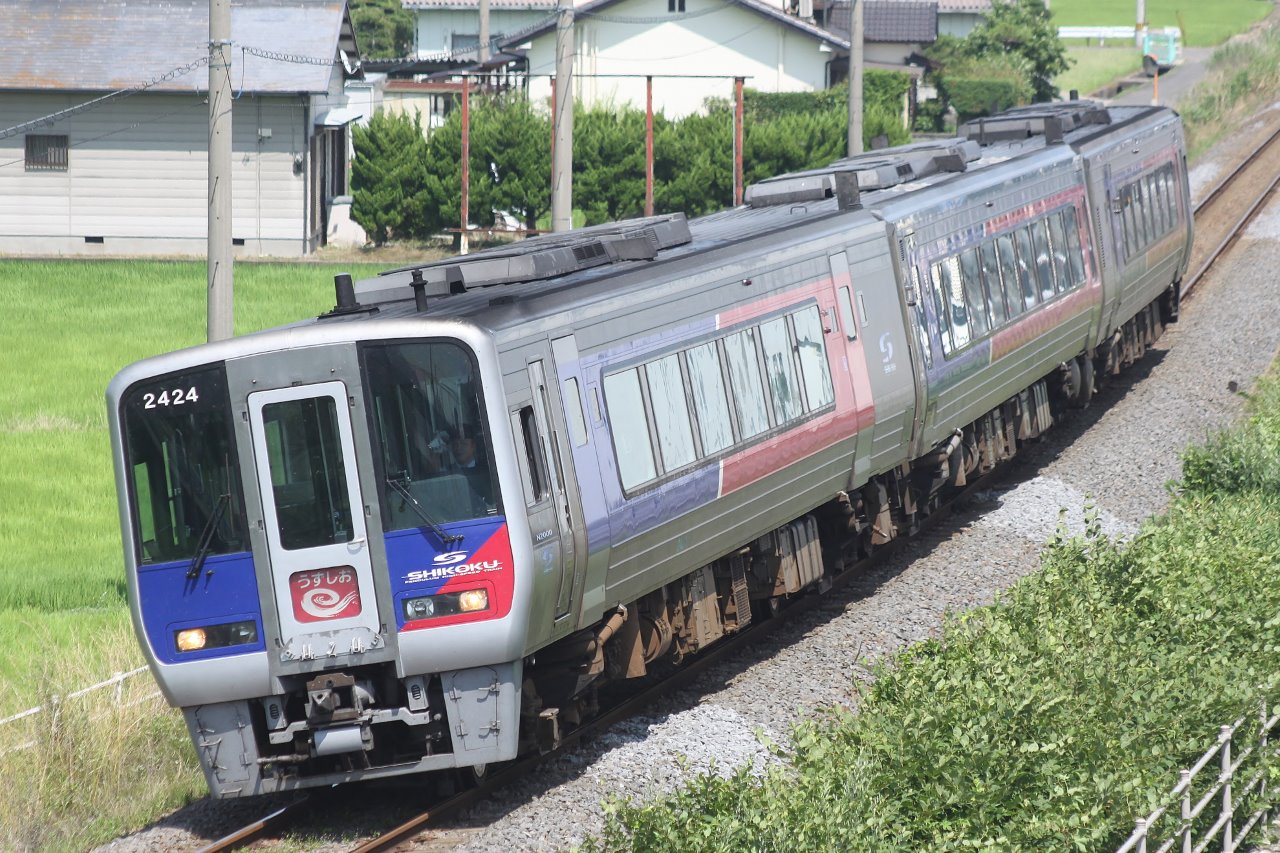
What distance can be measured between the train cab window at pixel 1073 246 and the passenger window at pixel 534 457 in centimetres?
1051

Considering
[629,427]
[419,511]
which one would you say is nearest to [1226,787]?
[629,427]

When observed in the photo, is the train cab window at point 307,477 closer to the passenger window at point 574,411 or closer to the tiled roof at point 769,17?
the passenger window at point 574,411

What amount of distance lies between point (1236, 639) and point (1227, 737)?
227cm

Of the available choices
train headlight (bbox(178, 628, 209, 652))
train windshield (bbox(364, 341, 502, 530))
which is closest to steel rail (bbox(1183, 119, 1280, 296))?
train windshield (bbox(364, 341, 502, 530))

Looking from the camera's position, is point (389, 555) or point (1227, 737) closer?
point (1227, 737)

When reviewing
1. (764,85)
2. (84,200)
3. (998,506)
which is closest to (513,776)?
(998,506)

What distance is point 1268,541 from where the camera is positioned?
1259cm

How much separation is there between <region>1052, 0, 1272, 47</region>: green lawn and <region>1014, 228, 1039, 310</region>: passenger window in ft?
208

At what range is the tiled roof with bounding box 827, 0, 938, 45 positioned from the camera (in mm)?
56000

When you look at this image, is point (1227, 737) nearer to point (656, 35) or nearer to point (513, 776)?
point (513, 776)

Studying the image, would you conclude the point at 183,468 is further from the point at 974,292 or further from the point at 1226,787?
the point at 974,292

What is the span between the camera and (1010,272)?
16469mm

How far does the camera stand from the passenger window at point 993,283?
15.9m

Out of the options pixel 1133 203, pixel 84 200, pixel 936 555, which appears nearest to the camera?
pixel 936 555
